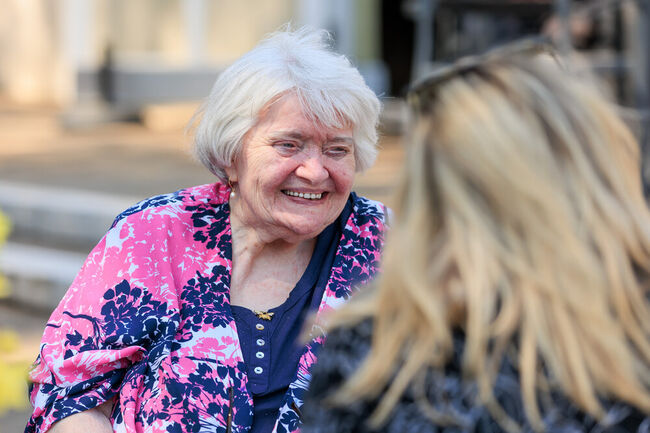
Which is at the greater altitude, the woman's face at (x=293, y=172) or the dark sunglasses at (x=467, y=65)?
the dark sunglasses at (x=467, y=65)

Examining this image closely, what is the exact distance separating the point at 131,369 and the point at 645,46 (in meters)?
4.50

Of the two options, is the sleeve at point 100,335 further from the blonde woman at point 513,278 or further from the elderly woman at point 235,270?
the blonde woman at point 513,278

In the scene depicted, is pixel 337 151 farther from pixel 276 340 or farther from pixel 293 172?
pixel 276 340

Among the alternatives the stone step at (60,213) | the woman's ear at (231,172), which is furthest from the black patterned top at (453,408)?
the stone step at (60,213)

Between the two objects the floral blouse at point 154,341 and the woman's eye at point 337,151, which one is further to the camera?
the woman's eye at point 337,151

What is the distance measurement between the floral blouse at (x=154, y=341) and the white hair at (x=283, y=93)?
0.28 m

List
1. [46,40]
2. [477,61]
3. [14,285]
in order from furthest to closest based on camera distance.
A: [46,40]
[14,285]
[477,61]

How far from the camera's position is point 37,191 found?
6.86 meters

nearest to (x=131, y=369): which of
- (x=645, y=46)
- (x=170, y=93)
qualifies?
(x=645, y=46)

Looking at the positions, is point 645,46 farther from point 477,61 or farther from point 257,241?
point 477,61

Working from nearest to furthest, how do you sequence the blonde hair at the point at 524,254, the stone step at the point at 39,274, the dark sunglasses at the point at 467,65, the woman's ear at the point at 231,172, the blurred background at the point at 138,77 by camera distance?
the blonde hair at the point at 524,254
the dark sunglasses at the point at 467,65
the woman's ear at the point at 231,172
the stone step at the point at 39,274
the blurred background at the point at 138,77

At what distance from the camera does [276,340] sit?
234 cm

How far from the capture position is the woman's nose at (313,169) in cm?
242

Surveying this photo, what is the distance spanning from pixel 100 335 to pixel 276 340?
0.44m
